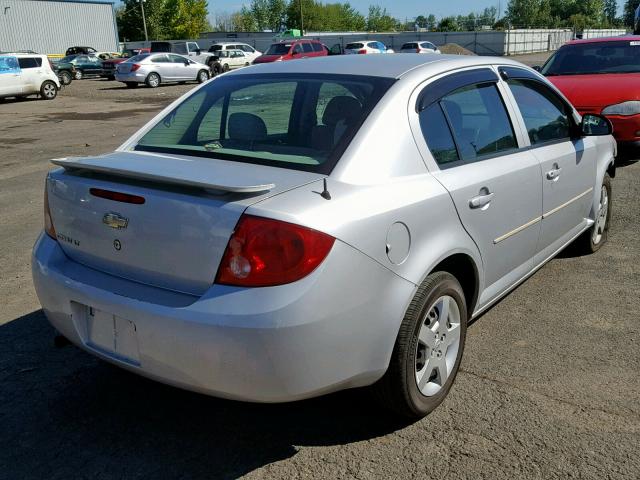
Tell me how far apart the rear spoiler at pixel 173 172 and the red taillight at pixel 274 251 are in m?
0.17

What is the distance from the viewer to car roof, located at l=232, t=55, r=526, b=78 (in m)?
3.40

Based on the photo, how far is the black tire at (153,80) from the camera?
2986cm

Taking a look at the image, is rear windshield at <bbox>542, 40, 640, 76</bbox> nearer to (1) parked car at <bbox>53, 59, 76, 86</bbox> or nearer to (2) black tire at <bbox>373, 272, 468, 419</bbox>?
(2) black tire at <bbox>373, 272, 468, 419</bbox>

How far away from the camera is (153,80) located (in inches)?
1187

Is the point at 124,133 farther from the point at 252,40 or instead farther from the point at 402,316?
the point at 252,40

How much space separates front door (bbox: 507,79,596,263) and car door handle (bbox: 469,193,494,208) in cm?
78

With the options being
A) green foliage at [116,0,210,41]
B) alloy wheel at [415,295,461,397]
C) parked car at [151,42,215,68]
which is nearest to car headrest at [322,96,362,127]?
alloy wheel at [415,295,461,397]

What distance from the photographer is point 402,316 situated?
2.78 metres

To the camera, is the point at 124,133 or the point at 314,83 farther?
the point at 124,133

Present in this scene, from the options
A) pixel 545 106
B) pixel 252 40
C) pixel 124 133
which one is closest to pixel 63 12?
pixel 252 40

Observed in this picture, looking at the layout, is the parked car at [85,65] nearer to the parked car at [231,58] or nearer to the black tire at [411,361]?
the parked car at [231,58]

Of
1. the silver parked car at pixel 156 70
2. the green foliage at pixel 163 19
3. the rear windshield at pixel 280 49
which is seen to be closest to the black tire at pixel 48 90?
the silver parked car at pixel 156 70

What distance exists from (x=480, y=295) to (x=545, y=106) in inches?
63.5

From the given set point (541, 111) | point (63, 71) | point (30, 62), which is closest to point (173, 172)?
point (541, 111)
